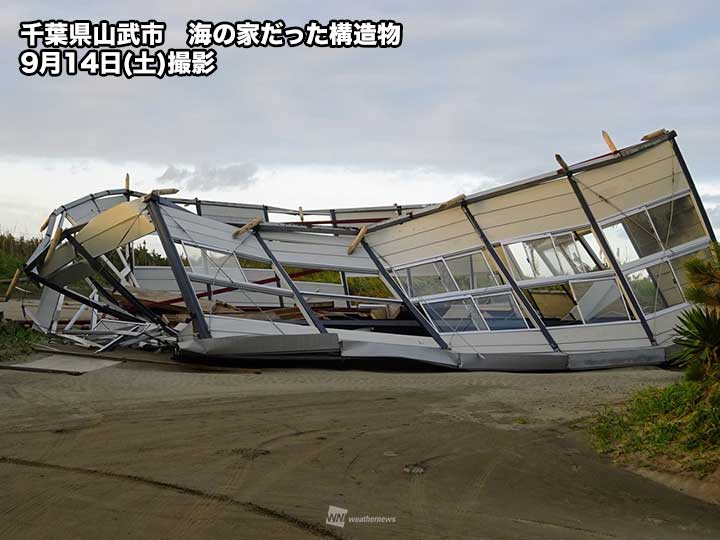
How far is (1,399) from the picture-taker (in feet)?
38.2

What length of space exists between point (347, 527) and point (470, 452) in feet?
9.33

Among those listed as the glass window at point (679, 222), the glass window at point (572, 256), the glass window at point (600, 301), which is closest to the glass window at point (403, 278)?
the glass window at point (572, 256)

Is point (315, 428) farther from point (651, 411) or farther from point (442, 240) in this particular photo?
point (442, 240)

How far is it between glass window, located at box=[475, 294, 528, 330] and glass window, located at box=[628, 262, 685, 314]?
234cm

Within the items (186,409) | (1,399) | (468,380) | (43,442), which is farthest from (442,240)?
(43,442)

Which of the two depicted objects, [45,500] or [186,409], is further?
[186,409]

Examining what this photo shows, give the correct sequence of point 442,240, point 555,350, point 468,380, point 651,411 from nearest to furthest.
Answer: point 651,411
point 468,380
point 555,350
point 442,240

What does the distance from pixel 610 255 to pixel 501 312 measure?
2.50 metres

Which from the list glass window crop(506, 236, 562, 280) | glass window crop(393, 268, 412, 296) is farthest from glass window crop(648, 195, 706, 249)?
glass window crop(393, 268, 412, 296)

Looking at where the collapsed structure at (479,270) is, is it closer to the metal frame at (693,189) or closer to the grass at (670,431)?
the metal frame at (693,189)

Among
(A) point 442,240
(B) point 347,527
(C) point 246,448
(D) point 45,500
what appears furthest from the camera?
(A) point 442,240

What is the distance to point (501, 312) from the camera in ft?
56.9

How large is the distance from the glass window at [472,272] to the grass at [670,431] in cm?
750

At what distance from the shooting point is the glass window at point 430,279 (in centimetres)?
1774
